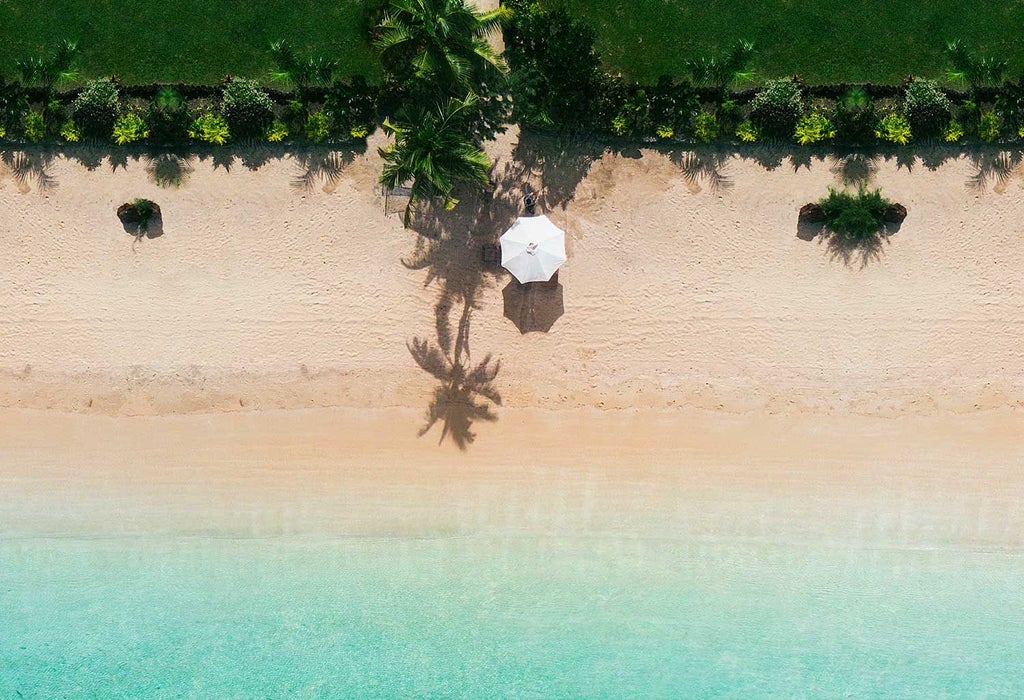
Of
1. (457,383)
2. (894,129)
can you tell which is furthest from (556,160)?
(894,129)

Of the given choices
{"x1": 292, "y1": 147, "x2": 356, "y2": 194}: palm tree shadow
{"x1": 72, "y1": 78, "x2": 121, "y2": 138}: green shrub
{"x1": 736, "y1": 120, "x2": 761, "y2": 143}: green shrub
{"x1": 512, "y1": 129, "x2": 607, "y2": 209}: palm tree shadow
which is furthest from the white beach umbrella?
{"x1": 72, "y1": 78, "x2": 121, "y2": 138}: green shrub

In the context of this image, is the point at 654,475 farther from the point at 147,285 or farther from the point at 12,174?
the point at 12,174

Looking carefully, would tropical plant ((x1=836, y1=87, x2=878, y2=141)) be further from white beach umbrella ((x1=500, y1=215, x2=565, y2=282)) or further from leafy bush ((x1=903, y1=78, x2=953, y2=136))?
white beach umbrella ((x1=500, y1=215, x2=565, y2=282))

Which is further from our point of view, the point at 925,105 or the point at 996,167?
the point at 996,167

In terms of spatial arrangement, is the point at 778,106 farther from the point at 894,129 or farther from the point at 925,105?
the point at 925,105

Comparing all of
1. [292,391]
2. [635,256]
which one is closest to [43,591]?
[292,391]

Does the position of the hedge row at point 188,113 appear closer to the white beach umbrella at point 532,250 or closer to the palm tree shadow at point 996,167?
the white beach umbrella at point 532,250
